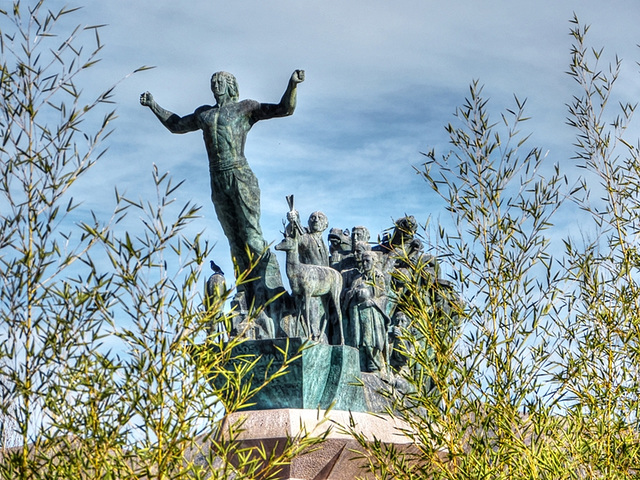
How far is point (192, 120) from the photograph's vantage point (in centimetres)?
942

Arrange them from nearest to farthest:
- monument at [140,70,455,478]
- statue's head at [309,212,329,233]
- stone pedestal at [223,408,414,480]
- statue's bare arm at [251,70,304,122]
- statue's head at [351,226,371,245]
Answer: stone pedestal at [223,408,414,480] → monument at [140,70,455,478] → statue's bare arm at [251,70,304,122] → statue's head at [309,212,329,233] → statue's head at [351,226,371,245]

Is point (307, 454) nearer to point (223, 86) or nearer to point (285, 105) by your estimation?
point (285, 105)

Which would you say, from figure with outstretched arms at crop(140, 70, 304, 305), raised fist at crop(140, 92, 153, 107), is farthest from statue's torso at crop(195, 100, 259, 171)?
raised fist at crop(140, 92, 153, 107)

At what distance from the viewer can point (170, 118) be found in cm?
956

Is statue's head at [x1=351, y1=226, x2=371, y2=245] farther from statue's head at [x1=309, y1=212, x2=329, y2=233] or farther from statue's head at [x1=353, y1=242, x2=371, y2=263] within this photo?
statue's head at [x1=309, y1=212, x2=329, y2=233]

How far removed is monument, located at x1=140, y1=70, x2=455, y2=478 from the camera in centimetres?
842

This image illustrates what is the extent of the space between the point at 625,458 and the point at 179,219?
2.55 m

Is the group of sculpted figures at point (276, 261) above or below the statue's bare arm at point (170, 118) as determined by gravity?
below

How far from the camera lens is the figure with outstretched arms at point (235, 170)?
361 inches

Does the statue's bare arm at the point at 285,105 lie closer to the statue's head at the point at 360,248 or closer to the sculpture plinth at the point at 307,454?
the statue's head at the point at 360,248

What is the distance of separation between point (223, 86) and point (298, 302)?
6.40ft

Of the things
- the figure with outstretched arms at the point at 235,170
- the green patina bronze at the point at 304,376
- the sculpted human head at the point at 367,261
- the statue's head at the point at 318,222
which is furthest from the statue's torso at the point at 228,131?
the sculpted human head at the point at 367,261

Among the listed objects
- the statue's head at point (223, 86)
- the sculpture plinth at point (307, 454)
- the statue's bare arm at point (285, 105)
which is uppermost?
the statue's head at point (223, 86)

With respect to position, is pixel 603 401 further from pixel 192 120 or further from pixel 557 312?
pixel 192 120
